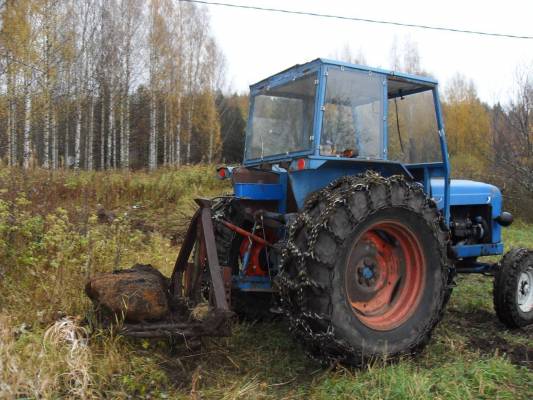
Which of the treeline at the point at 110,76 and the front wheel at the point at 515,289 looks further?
the treeline at the point at 110,76

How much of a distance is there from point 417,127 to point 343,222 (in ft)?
6.51

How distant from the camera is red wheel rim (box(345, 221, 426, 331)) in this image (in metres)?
3.62

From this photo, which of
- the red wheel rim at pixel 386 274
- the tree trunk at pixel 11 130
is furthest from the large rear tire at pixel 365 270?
the tree trunk at pixel 11 130

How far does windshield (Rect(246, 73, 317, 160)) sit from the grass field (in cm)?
161

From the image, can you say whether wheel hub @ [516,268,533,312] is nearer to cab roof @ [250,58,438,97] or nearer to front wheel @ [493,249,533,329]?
front wheel @ [493,249,533,329]

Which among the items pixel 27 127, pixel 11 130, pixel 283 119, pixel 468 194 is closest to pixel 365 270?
pixel 283 119

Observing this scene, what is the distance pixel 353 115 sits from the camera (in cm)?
393

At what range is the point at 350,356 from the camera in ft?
10.3

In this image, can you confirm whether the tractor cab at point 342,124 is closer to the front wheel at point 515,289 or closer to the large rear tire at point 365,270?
the large rear tire at point 365,270

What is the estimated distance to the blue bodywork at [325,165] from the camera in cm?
364

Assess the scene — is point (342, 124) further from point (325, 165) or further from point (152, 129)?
point (152, 129)

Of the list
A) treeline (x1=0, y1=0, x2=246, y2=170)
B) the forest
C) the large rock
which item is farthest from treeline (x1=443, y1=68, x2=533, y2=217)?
the large rock

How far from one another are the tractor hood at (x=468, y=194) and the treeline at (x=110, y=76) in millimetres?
7455

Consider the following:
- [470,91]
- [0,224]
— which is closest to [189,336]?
[0,224]
